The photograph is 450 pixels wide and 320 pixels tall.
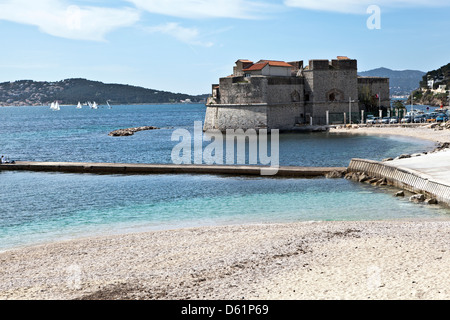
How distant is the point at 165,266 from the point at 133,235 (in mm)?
3386

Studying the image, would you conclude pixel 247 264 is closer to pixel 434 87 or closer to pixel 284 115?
pixel 284 115

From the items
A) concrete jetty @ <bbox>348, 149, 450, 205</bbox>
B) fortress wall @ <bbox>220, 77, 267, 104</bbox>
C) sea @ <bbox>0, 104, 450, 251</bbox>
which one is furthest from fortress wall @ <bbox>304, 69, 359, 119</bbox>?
concrete jetty @ <bbox>348, 149, 450, 205</bbox>

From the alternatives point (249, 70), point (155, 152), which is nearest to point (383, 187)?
point (155, 152)

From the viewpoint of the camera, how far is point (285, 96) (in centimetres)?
5175

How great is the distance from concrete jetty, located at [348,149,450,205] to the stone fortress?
1095 inches

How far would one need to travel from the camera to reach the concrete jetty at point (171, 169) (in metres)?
23.2

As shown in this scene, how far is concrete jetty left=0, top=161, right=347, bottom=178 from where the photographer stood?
76.0 feet

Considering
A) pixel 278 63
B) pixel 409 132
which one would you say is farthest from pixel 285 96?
pixel 409 132

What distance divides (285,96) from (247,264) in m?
43.2

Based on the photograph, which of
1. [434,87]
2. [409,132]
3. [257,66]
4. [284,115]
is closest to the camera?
[409,132]

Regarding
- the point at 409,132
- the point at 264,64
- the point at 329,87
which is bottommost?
the point at 409,132

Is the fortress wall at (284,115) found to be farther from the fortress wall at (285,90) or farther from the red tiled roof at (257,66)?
the red tiled roof at (257,66)

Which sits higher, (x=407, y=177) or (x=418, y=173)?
(x=418, y=173)
